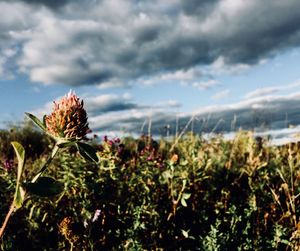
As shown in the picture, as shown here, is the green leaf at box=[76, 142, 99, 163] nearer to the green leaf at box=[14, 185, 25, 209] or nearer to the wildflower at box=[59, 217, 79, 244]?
the green leaf at box=[14, 185, 25, 209]

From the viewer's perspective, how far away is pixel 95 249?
3.35 metres

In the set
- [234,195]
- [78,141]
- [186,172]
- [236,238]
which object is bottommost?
[236,238]

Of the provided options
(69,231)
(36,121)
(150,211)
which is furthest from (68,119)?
(150,211)

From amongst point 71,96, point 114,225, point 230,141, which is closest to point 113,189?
point 114,225

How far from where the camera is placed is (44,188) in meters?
1.20

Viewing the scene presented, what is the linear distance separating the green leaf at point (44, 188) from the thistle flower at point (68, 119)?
203 mm

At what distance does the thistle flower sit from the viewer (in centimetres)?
140

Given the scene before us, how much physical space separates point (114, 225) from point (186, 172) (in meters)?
0.72

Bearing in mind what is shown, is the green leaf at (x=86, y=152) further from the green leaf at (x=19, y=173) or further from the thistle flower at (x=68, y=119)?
the green leaf at (x=19, y=173)

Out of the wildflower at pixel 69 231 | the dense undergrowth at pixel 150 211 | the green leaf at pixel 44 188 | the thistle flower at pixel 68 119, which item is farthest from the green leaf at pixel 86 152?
the dense undergrowth at pixel 150 211

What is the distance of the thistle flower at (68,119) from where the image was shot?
4.59ft

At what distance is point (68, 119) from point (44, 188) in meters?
0.29

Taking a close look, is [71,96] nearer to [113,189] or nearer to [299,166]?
[113,189]

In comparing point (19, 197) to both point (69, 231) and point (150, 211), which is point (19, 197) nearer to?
point (69, 231)
